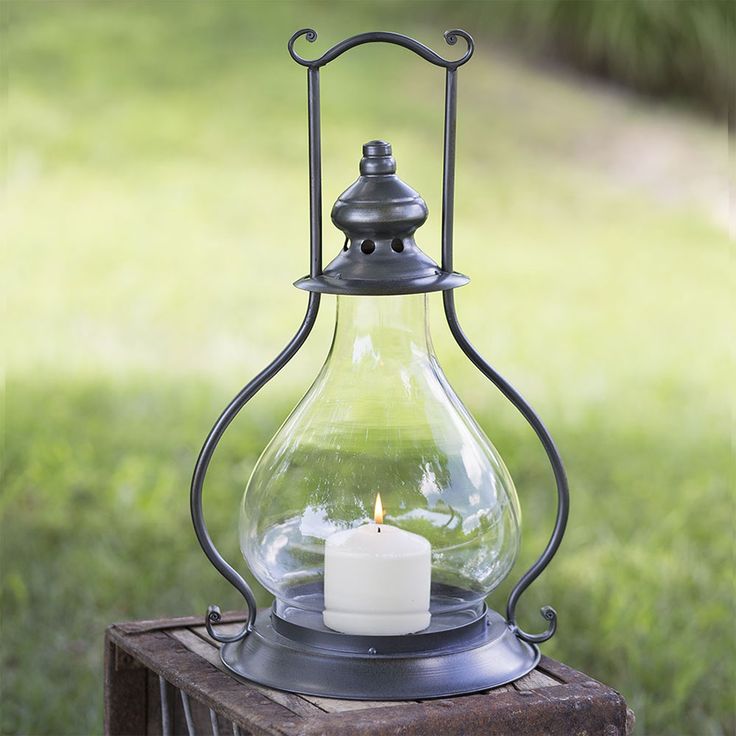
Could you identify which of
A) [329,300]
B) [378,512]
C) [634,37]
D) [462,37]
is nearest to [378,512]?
[378,512]

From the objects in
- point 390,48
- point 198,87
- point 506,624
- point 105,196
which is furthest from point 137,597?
point 390,48

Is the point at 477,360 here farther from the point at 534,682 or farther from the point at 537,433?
the point at 534,682

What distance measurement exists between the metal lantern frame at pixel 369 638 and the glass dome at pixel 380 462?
5 cm

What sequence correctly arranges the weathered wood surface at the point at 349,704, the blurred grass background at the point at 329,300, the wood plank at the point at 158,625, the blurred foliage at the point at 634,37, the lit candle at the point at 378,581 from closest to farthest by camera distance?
1. the weathered wood surface at the point at 349,704
2. the lit candle at the point at 378,581
3. the wood plank at the point at 158,625
4. the blurred grass background at the point at 329,300
5. the blurred foliage at the point at 634,37

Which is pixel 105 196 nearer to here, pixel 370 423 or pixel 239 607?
pixel 239 607

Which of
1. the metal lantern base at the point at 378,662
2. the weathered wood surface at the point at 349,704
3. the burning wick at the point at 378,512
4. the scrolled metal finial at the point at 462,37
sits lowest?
the weathered wood surface at the point at 349,704

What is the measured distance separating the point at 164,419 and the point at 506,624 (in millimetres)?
2205

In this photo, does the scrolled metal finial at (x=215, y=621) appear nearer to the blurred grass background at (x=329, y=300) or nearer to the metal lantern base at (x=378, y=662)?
the metal lantern base at (x=378, y=662)

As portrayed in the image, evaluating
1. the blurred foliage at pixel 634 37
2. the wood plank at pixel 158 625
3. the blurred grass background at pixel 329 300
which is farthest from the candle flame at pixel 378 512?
the blurred foliage at pixel 634 37

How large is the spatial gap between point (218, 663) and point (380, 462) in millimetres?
260

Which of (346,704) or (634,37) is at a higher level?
(634,37)

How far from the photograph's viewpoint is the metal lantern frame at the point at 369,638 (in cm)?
124

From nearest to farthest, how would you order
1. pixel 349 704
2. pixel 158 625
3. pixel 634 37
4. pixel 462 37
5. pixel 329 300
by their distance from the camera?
pixel 349 704
pixel 462 37
pixel 158 625
pixel 329 300
pixel 634 37

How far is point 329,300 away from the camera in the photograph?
4.48 m
